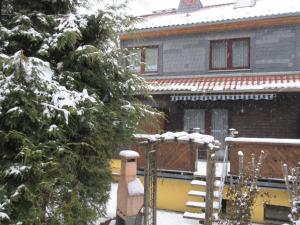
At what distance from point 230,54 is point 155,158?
9.21m

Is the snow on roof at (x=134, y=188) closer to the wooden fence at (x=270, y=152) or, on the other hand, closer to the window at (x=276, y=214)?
the wooden fence at (x=270, y=152)

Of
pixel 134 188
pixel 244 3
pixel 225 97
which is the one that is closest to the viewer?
pixel 134 188

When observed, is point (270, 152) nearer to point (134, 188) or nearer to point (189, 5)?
point (134, 188)

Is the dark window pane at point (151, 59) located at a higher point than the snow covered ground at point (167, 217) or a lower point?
higher

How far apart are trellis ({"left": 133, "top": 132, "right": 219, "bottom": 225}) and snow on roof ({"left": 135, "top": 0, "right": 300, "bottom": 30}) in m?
6.95

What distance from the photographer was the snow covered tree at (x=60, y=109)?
5.55 meters

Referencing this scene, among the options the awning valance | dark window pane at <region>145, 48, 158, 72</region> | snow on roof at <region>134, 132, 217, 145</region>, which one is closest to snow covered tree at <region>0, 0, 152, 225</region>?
snow on roof at <region>134, 132, 217, 145</region>

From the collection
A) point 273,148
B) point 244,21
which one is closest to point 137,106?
point 273,148

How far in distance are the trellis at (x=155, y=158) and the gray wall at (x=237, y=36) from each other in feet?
27.7

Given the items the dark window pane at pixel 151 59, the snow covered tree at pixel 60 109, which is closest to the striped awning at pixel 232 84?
the dark window pane at pixel 151 59

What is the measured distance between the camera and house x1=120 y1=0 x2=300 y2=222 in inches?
612

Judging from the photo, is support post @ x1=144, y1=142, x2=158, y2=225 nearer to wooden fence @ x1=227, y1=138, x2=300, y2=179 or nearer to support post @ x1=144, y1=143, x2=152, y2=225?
support post @ x1=144, y1=143, x2=152, y2=225

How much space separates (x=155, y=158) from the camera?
9703 mm

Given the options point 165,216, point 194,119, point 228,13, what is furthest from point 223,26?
point 165,216
